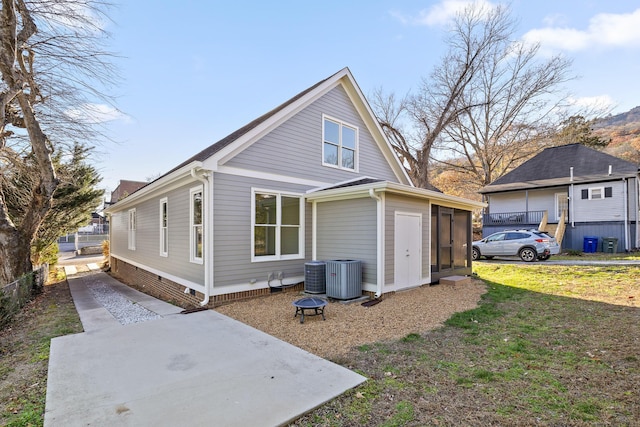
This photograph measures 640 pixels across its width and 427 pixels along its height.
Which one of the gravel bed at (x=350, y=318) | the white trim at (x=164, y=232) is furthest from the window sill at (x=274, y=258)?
the white trim at (x=164, y=232)

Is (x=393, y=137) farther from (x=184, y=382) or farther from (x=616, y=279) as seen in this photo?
(x=184, y=382)

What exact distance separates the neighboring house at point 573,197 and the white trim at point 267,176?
1645cm

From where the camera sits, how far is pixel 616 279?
881 centimetres

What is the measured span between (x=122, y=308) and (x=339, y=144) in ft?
24.5

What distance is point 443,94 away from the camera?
24953 mm

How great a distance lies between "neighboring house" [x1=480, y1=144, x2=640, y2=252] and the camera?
16609mm

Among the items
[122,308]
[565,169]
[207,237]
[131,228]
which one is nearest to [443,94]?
[565,169]

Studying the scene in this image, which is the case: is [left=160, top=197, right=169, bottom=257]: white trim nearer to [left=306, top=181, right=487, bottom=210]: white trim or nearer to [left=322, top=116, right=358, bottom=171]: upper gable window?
[left=306, top=181, right=487, bottom=210]: white trim

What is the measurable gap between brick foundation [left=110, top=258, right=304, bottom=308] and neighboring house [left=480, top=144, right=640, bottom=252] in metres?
17.6

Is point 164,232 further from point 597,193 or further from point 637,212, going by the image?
point 637,212

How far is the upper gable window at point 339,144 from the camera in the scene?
9875 mm

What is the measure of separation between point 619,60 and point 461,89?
936 cm

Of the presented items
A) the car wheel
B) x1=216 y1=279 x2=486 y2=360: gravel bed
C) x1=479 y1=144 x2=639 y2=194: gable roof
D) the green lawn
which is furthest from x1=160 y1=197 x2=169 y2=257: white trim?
x1=479 y1=144 x2=639 y2=194: gable roof

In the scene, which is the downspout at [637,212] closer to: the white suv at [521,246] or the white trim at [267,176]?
the white suv at [521,246]
